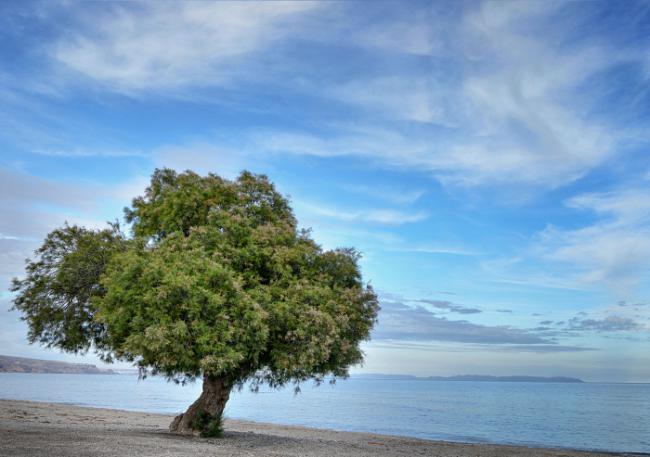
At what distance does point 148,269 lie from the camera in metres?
20.5

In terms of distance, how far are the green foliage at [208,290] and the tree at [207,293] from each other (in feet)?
0.18

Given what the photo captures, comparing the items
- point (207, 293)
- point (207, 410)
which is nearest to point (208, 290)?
point (207, 293)

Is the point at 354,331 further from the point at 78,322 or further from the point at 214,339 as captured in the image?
the point at 78,322

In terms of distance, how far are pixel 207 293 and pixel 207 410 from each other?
6.88 m

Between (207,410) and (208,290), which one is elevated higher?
(208,290)

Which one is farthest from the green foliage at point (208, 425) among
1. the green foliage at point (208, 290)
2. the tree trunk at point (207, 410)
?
the green foliage at point (208, 290)

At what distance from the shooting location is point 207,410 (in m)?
23.9

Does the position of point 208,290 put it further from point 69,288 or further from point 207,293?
point 69,288

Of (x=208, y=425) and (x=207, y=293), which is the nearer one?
(x=207, y=293)

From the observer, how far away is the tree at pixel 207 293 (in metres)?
20.1

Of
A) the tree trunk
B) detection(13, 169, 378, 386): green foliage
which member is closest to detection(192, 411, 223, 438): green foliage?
the tree trunk

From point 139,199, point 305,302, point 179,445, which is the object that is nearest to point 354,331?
point 305,302

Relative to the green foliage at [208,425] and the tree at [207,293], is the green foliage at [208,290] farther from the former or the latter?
the green foliage at [208,425]

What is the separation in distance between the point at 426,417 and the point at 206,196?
56.3m
